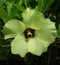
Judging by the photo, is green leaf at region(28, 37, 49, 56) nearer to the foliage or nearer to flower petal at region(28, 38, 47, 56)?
flower petal at region(28, 38, 47, 56)

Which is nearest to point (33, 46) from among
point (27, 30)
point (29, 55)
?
point (27, 30)

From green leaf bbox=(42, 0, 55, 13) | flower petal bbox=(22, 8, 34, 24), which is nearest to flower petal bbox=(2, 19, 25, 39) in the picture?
flower petal bbox=(22, 8, 34, 24)

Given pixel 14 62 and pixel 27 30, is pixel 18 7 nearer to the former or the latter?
pixel 27 30

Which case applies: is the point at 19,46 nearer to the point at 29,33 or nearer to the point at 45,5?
the point at 29,33

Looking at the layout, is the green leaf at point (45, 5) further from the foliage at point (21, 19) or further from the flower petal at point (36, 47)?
the flower petal at point (36, 47)

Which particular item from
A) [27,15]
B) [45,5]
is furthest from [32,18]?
[45,5]

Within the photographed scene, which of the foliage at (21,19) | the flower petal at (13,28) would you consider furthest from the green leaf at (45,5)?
the flower petal at (13,28)
